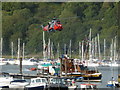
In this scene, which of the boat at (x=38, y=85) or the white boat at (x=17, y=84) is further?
the white boat at (x=17, y=84)

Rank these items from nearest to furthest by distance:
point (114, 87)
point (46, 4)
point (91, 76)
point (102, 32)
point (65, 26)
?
point (114, 87) < point (91, 76) < point (102, 32) < point (65, 26) < point (46, 4)

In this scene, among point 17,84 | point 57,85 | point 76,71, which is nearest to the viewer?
point 57,85

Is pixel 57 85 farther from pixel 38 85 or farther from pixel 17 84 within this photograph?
pixel 17 84

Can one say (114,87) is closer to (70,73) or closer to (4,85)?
(4,85)

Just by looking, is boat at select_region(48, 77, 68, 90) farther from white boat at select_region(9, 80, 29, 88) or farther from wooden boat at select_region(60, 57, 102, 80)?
wooden boat at select_region(60, 57, 102, 80)

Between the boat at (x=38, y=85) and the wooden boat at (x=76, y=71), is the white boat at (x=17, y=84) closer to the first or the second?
the boat at (x=38, y=85)

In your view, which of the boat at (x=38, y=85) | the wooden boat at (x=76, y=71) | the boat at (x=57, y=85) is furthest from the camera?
the wooden boat at (x=76, y=71)

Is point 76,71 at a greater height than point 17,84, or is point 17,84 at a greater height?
point 76,71

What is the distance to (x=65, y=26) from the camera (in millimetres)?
117000

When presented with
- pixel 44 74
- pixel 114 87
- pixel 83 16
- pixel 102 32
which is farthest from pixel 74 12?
pixel 114 87

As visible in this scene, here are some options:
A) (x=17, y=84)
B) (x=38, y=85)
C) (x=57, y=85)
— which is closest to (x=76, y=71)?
(x=17, y=84)

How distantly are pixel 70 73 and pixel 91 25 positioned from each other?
62.3 m

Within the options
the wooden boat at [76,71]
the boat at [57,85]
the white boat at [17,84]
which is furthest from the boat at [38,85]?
the wooden boat at [76,71]

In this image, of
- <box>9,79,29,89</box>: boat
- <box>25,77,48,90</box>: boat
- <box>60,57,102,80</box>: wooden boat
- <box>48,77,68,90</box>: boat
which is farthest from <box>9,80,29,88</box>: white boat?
<box>60,57,102,80</box>: wooden boat
